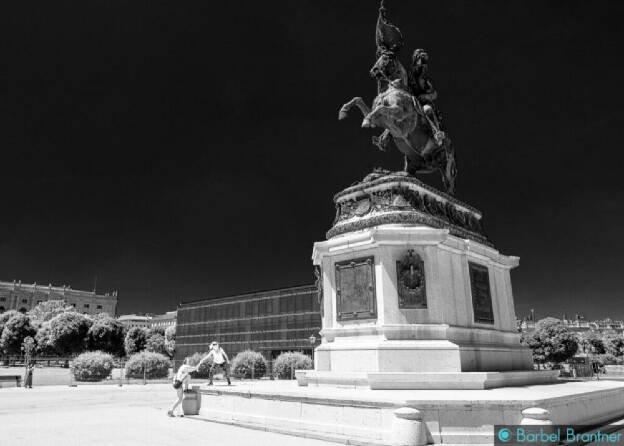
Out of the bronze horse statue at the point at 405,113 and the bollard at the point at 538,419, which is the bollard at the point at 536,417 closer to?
the bollard at the point at 538,419

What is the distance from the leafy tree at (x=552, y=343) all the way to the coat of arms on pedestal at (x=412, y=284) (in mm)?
59339

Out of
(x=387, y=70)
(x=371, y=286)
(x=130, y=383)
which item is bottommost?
(x=130, y=383)

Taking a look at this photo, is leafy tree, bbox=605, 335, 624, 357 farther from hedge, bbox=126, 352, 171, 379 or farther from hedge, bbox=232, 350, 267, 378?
hedge, bbox=126, 352, 171, 379

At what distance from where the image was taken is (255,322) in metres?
69.8

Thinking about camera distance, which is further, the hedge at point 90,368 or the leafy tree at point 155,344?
the leafy tree at point 155,344

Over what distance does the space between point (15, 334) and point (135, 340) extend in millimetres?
21388

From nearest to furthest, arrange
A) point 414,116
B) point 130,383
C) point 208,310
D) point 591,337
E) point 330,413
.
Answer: point 330,413 < point 414,116 < point 130,383 < point 208,310 < point 591,337

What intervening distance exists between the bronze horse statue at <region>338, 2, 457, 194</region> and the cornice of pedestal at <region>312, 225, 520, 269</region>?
2974 millimetres

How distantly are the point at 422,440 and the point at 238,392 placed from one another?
4.86 metres

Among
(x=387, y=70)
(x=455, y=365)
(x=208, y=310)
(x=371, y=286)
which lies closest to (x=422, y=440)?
(x=455, y=365)

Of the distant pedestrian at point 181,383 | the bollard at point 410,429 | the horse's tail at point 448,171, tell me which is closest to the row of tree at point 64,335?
the distant pedestrian at point 181,383

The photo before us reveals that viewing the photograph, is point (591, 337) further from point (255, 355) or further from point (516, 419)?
point (516, 419)

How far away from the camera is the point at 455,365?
385 inches

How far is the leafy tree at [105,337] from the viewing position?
251ft
